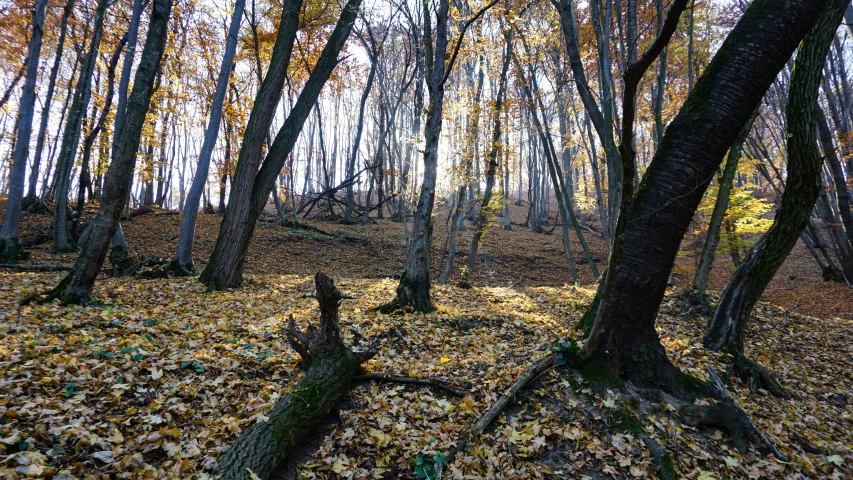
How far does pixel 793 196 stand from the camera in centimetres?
502

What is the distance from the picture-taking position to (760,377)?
4883mm

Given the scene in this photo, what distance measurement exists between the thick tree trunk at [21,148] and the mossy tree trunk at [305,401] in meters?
10.0

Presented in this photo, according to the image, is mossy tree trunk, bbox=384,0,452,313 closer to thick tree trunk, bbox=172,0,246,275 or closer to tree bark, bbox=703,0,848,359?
tree bark, bbox=703,0,848,359

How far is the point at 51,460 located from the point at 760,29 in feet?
21.1

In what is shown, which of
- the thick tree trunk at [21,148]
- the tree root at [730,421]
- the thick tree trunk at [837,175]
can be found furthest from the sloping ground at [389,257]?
the tree root at [730,421]

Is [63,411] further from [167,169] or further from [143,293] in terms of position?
[167,169]

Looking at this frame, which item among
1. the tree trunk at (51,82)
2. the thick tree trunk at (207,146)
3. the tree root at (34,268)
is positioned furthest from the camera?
the tree trunk at (51,82)

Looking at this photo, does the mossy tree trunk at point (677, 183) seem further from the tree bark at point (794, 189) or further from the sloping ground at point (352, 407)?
the tree bark at point (794, 189)

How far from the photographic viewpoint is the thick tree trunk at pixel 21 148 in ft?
29.7

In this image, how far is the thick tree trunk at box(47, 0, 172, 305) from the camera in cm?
568

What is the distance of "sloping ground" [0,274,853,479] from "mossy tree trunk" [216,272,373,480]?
0.19m

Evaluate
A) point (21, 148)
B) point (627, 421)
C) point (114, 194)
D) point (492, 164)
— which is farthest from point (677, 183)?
point (21, 148)

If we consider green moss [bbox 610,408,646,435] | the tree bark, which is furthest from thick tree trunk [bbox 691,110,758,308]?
green moss [bbox 610,408,646,435]

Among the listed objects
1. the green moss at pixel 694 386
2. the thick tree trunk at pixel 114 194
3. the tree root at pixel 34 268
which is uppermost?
the thick tree trunk at pixel 114 194
